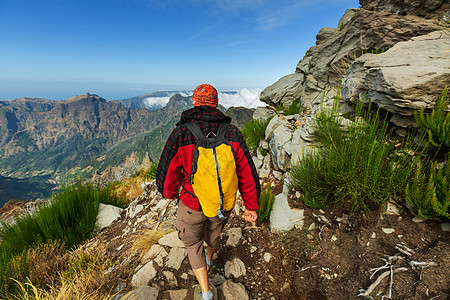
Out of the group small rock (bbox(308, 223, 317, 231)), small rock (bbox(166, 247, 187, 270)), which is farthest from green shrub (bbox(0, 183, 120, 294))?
small rock (bbox(308, 223, 317, 231))

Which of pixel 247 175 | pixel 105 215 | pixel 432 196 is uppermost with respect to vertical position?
pixel 247 175

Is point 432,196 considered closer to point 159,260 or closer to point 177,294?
point 177,294

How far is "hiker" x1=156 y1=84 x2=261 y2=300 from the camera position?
211 cm

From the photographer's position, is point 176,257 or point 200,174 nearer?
point 200,174

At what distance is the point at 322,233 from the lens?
3.15 metres

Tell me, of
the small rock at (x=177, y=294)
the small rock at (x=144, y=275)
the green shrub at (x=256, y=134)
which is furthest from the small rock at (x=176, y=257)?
the green shrub at (x=256, y=134)

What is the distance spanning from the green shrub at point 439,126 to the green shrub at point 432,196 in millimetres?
434

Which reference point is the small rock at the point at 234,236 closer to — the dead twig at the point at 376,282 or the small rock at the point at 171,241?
the small rock at the point at 171,241

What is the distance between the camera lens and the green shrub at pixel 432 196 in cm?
215

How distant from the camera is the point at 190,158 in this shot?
2.16 metres

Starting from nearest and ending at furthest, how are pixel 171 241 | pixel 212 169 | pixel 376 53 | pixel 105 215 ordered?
pixel 212 169 → pixel 171 241 → pixel 105 215 → pixel 376 53

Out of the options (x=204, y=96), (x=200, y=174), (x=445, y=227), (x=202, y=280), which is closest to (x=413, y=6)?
(x=445, y=227)

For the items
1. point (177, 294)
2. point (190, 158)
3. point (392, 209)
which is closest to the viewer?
point (190, 158)

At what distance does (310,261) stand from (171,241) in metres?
2.45
